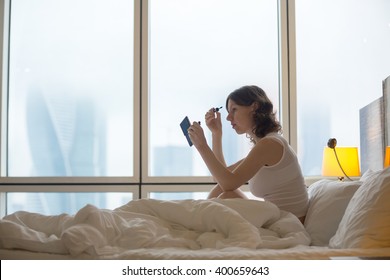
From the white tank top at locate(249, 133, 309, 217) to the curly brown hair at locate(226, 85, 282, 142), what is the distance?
0.42ft

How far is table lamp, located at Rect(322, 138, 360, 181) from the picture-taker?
338 cm

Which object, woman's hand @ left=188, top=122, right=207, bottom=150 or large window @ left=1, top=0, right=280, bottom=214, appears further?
large window @ left=1, top=0, right=280, bottom=214

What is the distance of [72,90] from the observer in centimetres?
433

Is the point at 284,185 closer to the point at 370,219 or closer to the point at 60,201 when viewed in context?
the point at 370,219

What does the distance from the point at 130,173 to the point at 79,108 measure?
0.72 m

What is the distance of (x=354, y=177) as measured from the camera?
3.37 metres

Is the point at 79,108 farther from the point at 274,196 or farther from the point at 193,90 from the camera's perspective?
the point at 274,196

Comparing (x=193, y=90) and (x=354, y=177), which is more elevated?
(x=193, y=90)

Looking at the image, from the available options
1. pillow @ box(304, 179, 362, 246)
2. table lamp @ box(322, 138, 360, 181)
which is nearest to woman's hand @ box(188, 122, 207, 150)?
pillow @ box(304, 179, 362, 246)

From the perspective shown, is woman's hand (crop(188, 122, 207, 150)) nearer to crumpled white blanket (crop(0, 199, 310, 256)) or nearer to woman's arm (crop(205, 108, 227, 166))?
woman's arm (crop(205, 108, 227, 166))

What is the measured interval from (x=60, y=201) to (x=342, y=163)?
2362 millimetres

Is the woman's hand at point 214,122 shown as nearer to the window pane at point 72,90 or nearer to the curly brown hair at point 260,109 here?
the curly brown hair at point 260,109
